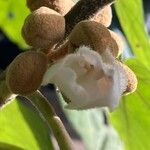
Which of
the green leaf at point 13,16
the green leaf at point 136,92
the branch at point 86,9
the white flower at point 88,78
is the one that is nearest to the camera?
the white flower at point 88,78

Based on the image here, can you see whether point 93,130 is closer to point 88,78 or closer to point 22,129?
point 22,129

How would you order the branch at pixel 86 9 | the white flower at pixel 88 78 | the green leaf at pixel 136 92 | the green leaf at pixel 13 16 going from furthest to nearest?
the green leaf at pixel 13 16 < the green leaf at pixel 136 92 < the branch at pixel 86 9 < the white flower at pixel 88 78

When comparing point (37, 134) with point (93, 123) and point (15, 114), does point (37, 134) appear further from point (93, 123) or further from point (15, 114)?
point (93, 123)

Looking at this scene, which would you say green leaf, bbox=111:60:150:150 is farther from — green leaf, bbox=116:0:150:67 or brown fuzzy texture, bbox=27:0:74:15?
brown fuzzy texture, bbox=27:0:74:15


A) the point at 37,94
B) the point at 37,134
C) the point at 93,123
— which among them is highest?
the point at 37,94

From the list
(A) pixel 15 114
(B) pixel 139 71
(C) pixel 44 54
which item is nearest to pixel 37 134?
(A) pixel 15 114

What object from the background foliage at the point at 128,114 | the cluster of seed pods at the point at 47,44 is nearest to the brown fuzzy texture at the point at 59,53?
the cluster of seed pods at the point at 47,44

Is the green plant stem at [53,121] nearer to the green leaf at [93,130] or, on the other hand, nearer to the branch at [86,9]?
the branch at [86,9]

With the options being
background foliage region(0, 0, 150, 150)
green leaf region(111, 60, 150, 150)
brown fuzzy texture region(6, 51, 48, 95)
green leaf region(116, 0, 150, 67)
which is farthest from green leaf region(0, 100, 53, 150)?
brown fuzzy texture region(6, 51, 48, 95)
